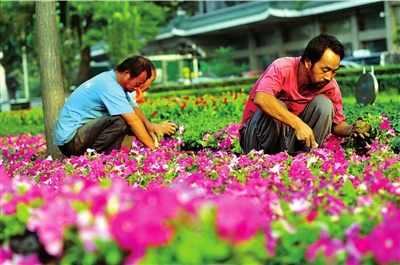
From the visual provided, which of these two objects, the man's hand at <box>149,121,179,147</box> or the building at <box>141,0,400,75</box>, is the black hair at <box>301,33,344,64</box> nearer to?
the man's hand at <box>149,121,179,147</box>

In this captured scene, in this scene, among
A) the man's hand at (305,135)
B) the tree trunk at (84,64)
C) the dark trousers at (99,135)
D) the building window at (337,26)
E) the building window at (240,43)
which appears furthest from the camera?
the building window at (240,43)

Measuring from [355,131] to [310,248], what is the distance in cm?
332

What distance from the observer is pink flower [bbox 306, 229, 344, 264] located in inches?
73.5

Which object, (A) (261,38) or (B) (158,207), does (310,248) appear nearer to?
(B) (158,207)

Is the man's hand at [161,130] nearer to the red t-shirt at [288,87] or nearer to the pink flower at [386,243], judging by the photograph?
the red t-shirt at [288,87]

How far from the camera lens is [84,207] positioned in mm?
1888

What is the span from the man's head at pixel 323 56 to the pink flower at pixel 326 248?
2.91m

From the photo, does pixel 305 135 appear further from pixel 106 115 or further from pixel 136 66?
pixel 106 115

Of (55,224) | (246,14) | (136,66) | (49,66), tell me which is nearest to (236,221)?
(55,224)

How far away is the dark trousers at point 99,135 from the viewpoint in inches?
238

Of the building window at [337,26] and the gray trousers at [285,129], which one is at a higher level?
the building window at [337,26]

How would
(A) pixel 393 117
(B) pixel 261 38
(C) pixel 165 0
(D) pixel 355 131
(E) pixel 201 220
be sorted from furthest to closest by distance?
1. (B) pixel 261 38
2. (C) pixel 165 0
3. (A) pixel 393 117
4. (D) pixel 355 131
5. (E) pixel 201 220

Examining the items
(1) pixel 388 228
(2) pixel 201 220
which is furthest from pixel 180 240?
(1) pixel 388 228

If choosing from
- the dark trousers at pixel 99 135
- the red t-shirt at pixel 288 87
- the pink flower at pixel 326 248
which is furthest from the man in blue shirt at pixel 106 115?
the pink flower at pixel 326 248
